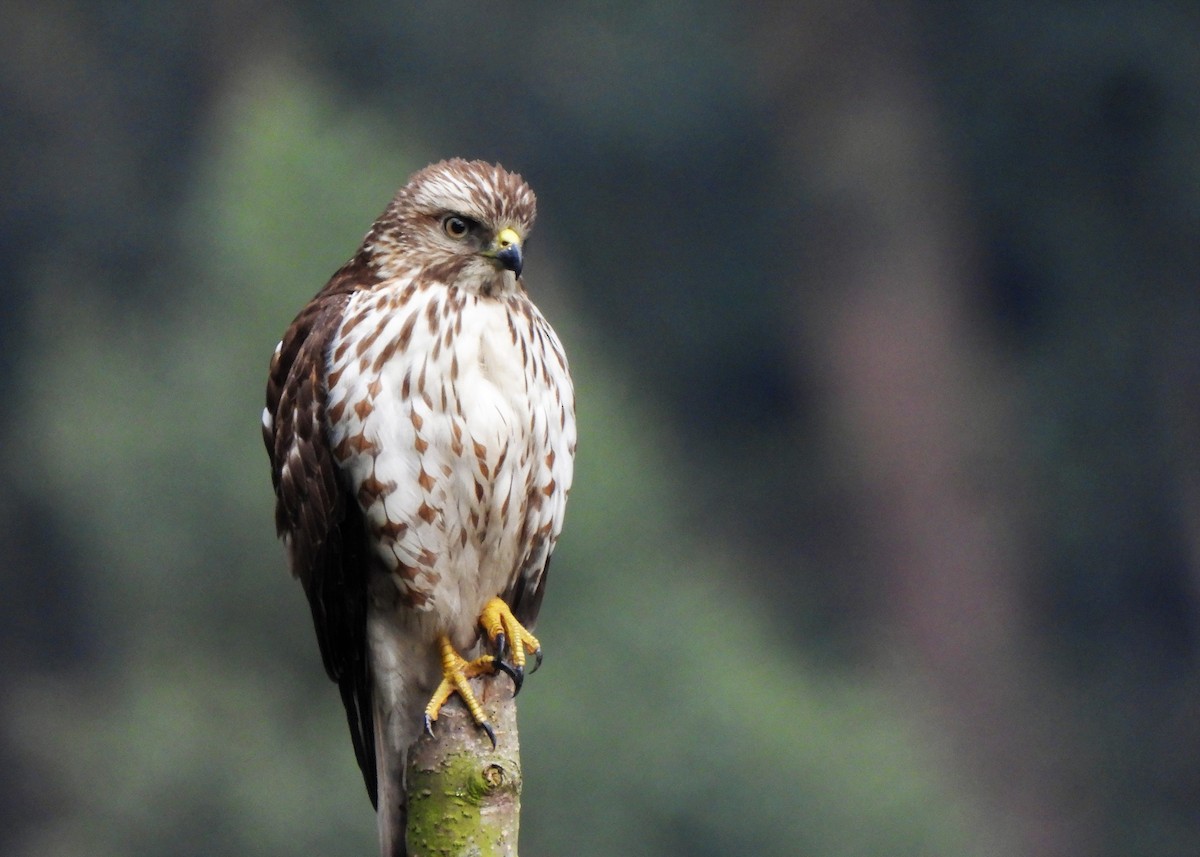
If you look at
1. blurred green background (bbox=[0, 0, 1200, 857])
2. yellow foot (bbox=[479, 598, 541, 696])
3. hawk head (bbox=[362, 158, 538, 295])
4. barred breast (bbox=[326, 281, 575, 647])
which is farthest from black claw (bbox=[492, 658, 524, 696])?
blurred green background (bbox=[0, 0, 1200, 857])

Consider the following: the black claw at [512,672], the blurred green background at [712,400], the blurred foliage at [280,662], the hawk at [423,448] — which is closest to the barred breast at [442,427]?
the hawk at [423,448]

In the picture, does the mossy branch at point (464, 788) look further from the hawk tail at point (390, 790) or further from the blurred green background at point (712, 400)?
the blurred green background at point (712, 400)

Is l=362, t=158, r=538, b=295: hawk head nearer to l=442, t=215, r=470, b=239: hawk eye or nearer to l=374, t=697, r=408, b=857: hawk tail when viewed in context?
l=442, t=215, r=470, b=239: hawk eye

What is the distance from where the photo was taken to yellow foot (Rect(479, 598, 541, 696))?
2.04 metres

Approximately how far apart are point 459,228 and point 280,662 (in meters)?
3.01

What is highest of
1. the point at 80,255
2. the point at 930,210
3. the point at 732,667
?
the point at 930,210

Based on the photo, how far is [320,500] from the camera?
207 centimetres

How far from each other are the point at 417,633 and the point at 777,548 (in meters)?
4.03

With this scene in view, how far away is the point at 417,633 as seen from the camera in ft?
7.10

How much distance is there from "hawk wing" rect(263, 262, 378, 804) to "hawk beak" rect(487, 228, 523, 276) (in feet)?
0.69

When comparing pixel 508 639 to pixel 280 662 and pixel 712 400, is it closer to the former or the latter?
pixel 280 662

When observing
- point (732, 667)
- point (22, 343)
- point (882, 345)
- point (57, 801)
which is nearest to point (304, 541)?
point (732, 667)

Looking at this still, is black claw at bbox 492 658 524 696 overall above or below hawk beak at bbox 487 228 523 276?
below

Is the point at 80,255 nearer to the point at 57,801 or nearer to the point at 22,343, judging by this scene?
the point at 22,343
